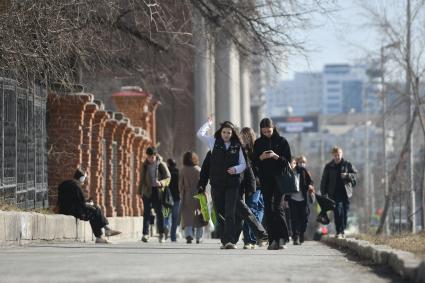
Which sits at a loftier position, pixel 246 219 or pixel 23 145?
pixel 23 145

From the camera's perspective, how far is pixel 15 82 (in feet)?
66.9

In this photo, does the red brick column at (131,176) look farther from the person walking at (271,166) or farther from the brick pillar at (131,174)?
the person walking at (271,166)

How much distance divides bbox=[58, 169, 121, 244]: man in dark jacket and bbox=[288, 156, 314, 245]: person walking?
3.91 meters

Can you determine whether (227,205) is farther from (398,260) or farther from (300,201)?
(300,201)

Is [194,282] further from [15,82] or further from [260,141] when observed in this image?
[15,82]

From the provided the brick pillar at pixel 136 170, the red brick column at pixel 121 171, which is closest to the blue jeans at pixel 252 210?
the red brick column at pixel 121 171

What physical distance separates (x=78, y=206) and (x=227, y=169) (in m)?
5.45

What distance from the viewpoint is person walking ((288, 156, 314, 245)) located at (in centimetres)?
2545

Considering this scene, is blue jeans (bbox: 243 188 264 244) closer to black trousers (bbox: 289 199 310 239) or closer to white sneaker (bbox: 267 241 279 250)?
white sneaker (bbox: 267 241 279 250)

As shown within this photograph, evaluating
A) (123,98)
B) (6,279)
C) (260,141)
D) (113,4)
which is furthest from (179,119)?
(6,279)

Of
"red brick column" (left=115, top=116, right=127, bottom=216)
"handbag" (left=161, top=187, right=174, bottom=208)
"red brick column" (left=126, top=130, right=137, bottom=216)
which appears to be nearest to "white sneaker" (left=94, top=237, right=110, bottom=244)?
"handbag" (left=161, top=187, right=174, bottom=208)

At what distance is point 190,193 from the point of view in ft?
86.4

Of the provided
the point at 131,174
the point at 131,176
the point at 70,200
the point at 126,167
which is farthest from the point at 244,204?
the point at 131,176

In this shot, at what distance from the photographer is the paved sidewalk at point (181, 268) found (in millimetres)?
11713
